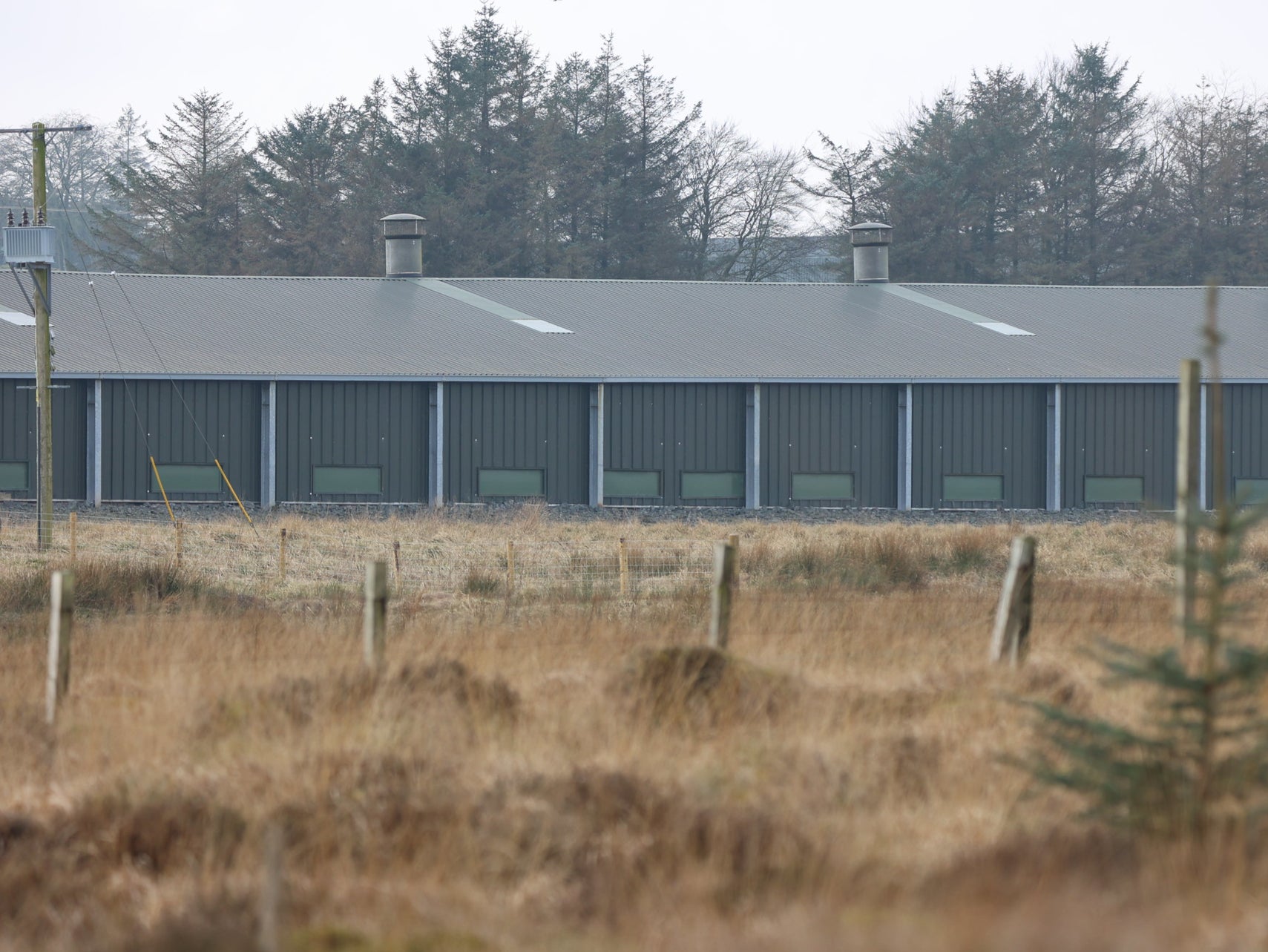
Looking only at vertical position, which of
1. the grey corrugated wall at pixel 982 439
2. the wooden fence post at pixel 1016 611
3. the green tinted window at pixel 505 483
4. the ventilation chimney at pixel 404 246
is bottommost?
the wooden fence post at pixel 1016 611

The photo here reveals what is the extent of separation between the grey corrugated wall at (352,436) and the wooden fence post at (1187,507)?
759 inches

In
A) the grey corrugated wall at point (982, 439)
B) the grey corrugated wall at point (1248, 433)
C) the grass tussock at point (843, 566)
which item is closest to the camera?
the grass tussock at point (843, 566)

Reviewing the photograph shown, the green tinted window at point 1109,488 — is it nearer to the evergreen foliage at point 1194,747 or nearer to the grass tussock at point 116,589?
the grass tussock at point 116,589

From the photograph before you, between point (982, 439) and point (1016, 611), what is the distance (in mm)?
20264

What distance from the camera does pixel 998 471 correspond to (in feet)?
95.3

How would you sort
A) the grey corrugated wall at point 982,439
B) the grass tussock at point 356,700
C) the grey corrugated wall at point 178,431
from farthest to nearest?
1. the grey corrugated wall at point 982,439
2. the grey corrugated wall at point 178,431
3. the grass tussock at point 356,700

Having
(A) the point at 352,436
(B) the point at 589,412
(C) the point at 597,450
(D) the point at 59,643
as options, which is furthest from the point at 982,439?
(D) the point at 59,643

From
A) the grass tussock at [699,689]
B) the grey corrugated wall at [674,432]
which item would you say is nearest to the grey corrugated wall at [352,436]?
the grey corrugated wall at [674,432]

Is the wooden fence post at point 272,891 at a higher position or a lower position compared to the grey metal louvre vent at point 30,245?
lower

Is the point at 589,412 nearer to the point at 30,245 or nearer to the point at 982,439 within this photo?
the point at 982,439

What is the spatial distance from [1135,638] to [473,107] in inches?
2097

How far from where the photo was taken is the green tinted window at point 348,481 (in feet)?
90.9

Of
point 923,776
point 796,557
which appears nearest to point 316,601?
point 796,557

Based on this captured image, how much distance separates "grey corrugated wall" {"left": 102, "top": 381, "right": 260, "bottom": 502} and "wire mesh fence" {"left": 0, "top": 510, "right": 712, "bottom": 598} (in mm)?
3072
